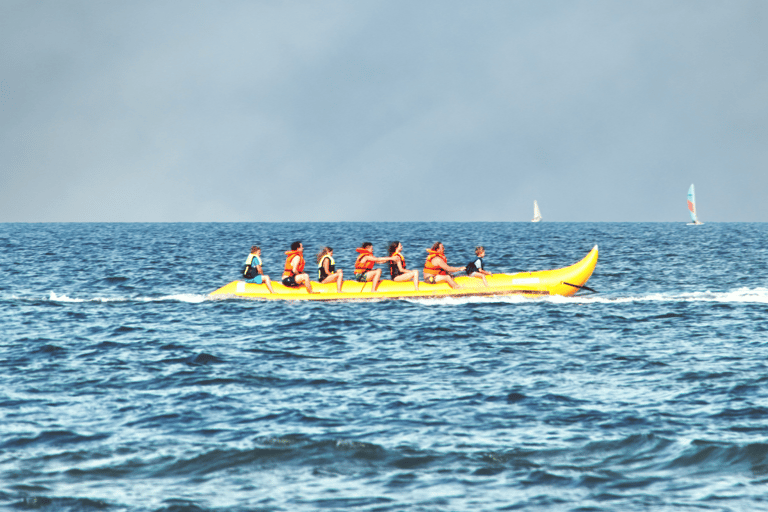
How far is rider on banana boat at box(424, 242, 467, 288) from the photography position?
19.7 m

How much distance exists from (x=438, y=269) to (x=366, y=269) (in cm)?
182

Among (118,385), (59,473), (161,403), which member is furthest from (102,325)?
(59,473)

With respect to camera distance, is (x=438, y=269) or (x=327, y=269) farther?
(x=327, y=269)

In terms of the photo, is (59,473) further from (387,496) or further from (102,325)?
(102,325)

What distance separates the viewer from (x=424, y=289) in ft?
64.3

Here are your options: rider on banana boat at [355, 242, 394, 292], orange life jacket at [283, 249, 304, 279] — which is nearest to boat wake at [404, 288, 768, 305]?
rider on banana boat at [355, 242, 394, 292]

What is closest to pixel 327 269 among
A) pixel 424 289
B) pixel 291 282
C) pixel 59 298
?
pixel 291 282

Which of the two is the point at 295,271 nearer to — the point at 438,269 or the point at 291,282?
the point at 291,282

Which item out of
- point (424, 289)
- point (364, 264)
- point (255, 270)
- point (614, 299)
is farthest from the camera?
point (614, 299)

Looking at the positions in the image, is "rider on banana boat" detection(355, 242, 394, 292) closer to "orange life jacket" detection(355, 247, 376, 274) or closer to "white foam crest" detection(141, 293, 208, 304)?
"orange life jacket" detection(355, 247, 376, 274)

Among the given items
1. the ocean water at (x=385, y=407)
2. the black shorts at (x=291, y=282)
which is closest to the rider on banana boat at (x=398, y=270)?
the ocean water at (x=385, y=407)

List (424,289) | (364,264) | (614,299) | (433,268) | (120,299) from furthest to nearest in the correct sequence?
1. (120,299)
2. (614,299)
3. (433,268)
4. (424,289)
5. (364,264)

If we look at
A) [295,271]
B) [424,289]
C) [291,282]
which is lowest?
[424,289]

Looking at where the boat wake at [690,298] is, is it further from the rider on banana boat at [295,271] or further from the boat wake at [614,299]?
the rider on banana boat at [295,271]
